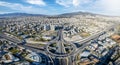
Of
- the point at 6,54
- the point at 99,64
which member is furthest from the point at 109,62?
the point at 6,54

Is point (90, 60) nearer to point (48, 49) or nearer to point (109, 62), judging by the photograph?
point (109, 62)

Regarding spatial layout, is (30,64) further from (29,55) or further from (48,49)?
(48,49)

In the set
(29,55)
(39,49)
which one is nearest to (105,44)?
(39,49)

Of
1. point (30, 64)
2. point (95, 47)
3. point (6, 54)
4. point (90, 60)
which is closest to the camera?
point (30, 64)

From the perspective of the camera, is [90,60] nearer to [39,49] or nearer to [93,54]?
[93,54]

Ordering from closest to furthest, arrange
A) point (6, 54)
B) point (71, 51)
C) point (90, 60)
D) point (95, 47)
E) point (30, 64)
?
point (30, 64) → point (90, 60) → point (6, 54) → point (71, 51) → point (95, 47)

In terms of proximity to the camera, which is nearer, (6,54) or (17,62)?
(17,62)

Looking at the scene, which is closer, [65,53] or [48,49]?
[65,53]

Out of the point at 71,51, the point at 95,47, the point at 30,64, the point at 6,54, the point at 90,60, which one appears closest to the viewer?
the point at 30,64

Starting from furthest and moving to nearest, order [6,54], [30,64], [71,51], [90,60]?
[71,51], [6,54], [90,60], [30,64]
